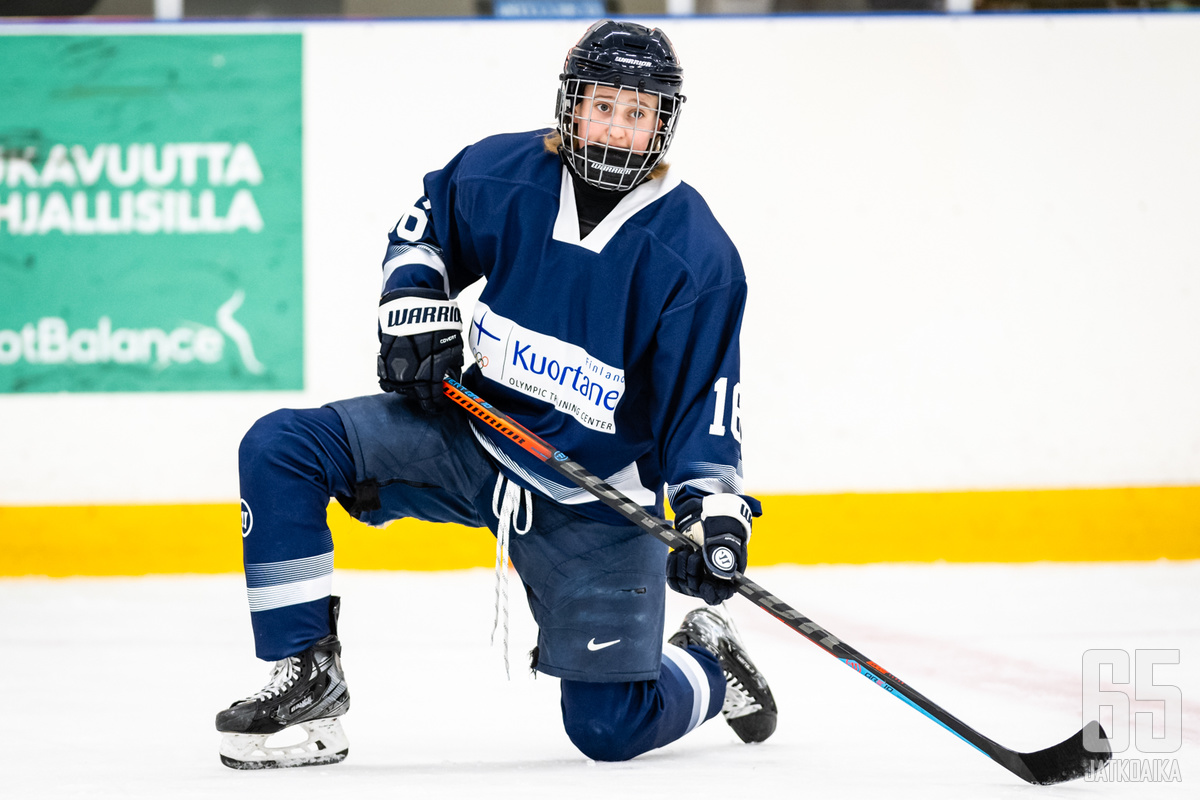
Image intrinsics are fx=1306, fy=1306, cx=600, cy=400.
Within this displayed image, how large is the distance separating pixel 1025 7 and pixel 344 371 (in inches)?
93.1

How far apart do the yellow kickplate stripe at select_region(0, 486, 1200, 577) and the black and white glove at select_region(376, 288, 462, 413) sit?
6.41 ft

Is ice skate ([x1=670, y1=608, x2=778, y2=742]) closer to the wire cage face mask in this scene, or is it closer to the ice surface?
the ice surface

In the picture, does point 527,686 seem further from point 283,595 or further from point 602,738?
point 283,595

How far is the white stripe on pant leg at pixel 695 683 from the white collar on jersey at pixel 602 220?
65 centimetres

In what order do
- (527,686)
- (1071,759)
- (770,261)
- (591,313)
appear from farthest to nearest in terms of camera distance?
(770,261) → (527,686) → (591,313) → (1071,759)

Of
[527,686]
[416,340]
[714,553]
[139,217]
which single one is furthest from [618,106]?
[139,217]

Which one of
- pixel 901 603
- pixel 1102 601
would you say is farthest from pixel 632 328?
pixel 1102 601

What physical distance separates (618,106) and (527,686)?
1171 millimetres

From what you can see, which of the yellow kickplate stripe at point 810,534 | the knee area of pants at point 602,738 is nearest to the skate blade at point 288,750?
the knee area of pants at point 602,738

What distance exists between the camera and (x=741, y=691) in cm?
206

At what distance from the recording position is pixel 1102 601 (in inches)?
132

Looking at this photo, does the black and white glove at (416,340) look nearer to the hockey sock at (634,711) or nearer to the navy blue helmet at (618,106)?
the navy blue helmet at (618,106)

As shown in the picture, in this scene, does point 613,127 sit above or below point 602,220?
above

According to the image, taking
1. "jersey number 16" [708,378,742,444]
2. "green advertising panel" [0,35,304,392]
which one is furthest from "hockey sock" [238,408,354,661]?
"green advertising panel" [0,35,304,392]
